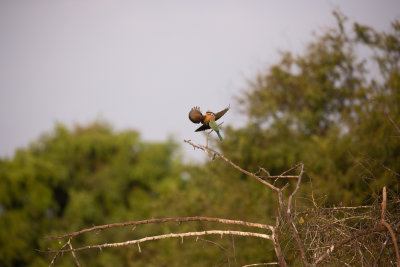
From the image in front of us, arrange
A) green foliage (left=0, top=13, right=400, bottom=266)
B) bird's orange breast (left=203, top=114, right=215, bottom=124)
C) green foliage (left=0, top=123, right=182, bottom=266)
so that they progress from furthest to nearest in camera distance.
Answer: green foliage (left=0, top=123, right=182, bottom=266), green foliage (left=0, top=13, right=400, bottom=266), bird's orange breast (left=203, top=114, right=215, bottom=124)

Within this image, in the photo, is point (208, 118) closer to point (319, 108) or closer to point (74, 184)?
point (319, 108)

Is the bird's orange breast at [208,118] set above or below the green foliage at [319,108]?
below

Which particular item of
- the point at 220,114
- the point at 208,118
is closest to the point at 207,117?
the point at 208,118

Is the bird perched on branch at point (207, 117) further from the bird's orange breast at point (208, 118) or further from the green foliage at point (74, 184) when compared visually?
the green foliage at point (74, 184)

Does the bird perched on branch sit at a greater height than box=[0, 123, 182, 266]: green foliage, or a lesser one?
lesser

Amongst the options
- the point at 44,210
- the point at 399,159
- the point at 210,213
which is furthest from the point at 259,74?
the point at 44,210

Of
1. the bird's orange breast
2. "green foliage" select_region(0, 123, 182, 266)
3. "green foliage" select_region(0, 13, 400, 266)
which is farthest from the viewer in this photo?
"green foliage" select_region(0, 123, 182, 266)

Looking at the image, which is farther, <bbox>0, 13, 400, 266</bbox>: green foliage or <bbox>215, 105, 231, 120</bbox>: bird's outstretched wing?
<bbox>0, 13, 400, 266</bbox>: green foliage

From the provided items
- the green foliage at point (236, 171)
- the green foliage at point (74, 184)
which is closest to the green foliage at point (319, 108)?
the green foliage at point (236, 171)

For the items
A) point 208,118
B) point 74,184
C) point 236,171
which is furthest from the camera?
point 74,184

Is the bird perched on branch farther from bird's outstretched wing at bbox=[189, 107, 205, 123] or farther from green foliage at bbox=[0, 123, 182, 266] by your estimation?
green foliage at bbox=[0, 123, 182, 266]

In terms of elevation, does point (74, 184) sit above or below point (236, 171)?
above

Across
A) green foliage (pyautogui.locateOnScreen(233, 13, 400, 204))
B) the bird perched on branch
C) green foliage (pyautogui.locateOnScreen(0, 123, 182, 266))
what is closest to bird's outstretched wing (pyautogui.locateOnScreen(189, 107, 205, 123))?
the bird perched on branch

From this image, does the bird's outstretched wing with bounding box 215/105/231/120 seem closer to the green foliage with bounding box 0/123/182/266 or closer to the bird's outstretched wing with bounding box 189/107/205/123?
the bird's outstretched wing with bounding box 189/107/205/123
